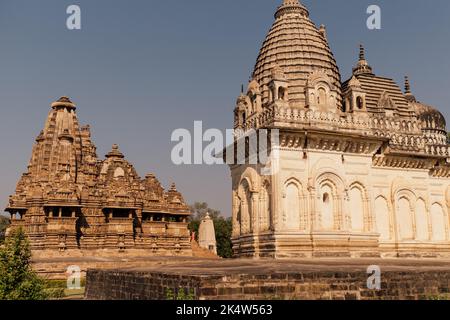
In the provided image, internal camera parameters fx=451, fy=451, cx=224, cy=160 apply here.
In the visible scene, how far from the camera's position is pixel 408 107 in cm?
2677

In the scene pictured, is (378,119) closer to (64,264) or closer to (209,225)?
(64,264)

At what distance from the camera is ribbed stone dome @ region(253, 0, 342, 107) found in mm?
22545

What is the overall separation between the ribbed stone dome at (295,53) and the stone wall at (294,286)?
1212 centimetres

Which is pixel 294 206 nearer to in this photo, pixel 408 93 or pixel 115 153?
pixel 408 93

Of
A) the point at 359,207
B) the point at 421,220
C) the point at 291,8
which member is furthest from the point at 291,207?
the point at 291,8

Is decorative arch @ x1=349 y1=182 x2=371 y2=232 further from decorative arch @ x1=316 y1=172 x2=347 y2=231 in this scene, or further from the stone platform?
the stone platform

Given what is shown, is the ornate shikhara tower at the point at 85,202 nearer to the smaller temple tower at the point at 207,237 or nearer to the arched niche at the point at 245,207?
the arched niche at the point at 245,207

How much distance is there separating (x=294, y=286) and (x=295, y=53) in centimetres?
1545

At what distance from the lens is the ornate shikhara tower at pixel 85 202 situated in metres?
33.3

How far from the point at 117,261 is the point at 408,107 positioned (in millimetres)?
20955

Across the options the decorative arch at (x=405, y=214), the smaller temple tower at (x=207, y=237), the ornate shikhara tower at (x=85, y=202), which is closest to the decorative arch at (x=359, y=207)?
the decorative arch at (x=405, y=214)

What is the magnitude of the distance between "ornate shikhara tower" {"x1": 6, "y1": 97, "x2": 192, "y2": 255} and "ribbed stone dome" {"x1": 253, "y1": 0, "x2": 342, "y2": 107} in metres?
18.0

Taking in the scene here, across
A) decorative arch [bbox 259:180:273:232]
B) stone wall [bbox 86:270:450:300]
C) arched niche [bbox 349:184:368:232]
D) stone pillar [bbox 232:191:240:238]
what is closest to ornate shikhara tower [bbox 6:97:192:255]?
stone pillar [bbox 232:191:240:238]
